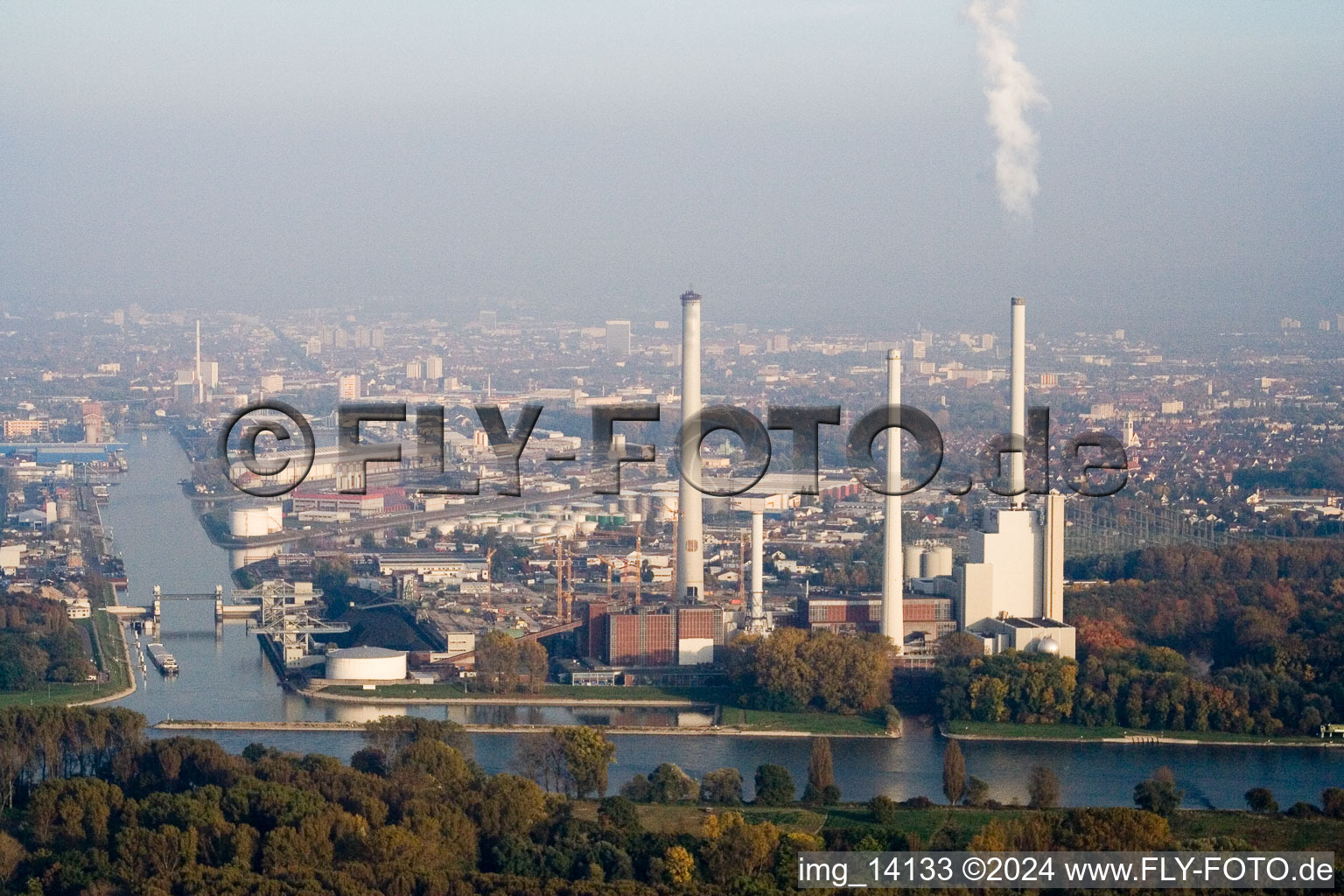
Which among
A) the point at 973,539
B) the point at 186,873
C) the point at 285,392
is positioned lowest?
the point at 186,873

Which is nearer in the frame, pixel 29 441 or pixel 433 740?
pixel 433 740

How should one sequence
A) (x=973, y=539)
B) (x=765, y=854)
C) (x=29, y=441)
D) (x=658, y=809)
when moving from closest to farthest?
(x=765, y=854) → (x=658, y=809) → (x=973, y=539) → (x=29, y=441)

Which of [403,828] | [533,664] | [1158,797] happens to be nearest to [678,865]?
[403,828]

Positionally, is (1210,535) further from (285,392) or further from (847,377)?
(285,392)

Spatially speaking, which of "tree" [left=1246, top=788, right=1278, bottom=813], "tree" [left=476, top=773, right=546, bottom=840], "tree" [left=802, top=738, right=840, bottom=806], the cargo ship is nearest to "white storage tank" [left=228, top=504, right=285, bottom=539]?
the cargo ship

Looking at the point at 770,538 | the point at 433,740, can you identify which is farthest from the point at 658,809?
the point at 770,538

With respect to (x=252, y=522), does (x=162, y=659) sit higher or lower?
lower

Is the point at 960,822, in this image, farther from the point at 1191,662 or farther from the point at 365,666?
the point at 365,666

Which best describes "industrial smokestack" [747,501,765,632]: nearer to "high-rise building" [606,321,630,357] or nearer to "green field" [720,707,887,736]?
"green field" [720,707,887,736]
